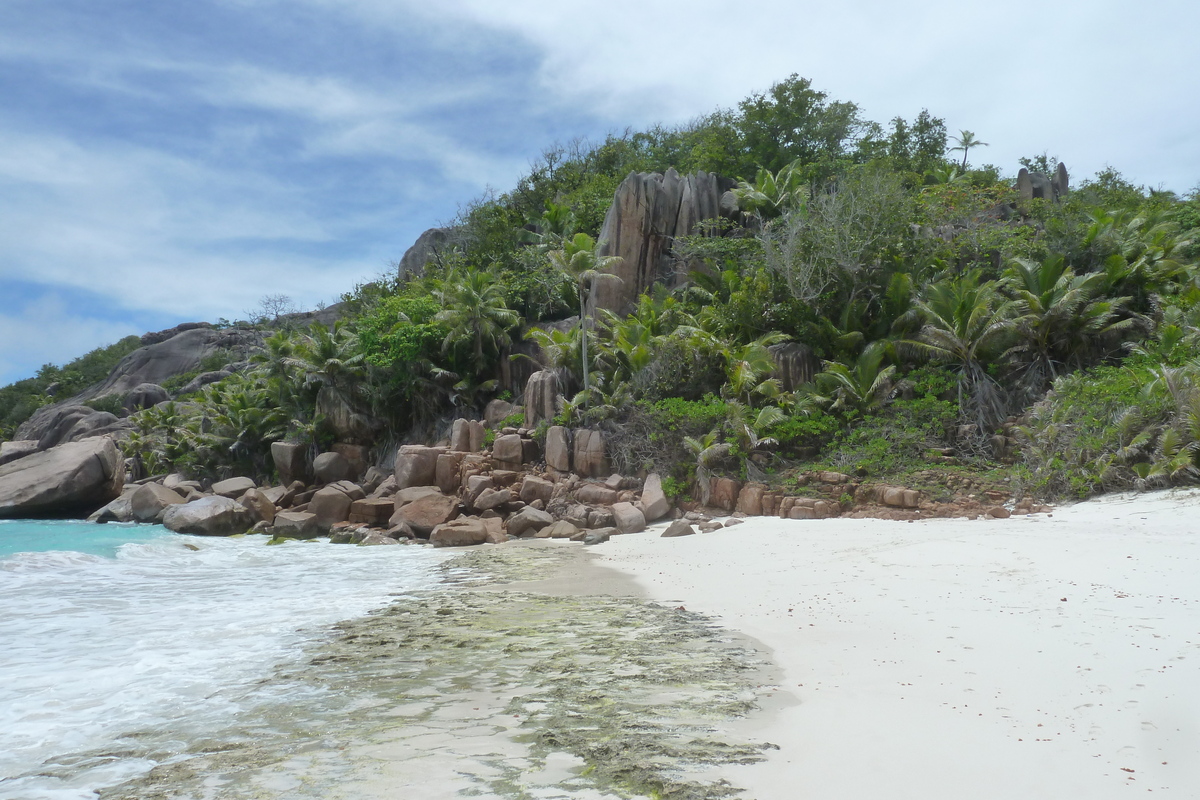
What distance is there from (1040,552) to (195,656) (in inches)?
382

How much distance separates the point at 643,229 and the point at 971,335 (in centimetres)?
1319

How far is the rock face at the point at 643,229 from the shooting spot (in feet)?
92.2

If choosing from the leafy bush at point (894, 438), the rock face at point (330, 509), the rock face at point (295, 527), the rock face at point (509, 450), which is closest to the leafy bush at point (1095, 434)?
the leafy bush at point (894, 438)

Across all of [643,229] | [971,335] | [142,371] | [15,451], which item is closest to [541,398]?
[643,229]

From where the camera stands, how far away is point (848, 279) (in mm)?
22609

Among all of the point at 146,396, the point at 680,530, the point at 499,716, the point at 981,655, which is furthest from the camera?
the point at 146,396

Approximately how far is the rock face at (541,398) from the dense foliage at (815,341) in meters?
0.73

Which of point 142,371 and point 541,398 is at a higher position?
point 142,371

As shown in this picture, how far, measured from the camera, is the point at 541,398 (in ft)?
73.7

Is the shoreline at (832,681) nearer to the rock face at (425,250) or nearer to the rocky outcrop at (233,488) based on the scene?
the rocky outcrop at (233,488)

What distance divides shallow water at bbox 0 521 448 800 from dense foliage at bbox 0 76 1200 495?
9008 millimetres

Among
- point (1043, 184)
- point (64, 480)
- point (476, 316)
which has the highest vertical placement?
point (1043, 184)

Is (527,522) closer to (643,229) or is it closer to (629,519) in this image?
(629,519)

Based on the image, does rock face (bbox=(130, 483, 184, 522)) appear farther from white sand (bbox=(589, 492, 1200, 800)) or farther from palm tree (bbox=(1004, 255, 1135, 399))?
palm tree (bbox=(1004, 255, 1135, 399))
